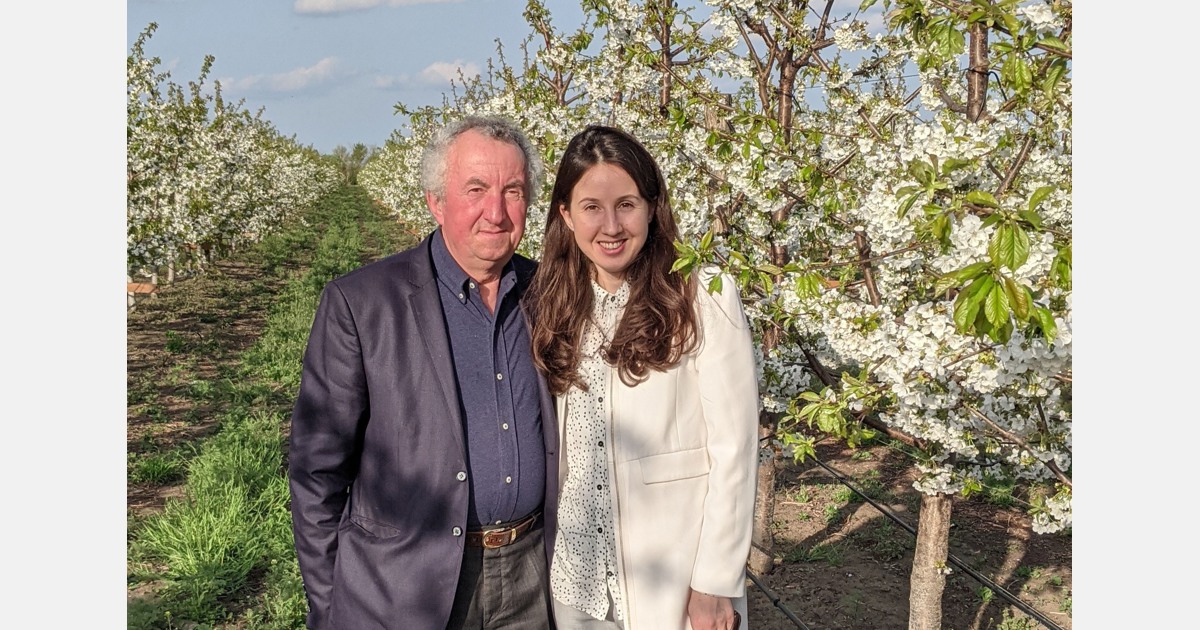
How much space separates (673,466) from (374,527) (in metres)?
0.74

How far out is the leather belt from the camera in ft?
6.94

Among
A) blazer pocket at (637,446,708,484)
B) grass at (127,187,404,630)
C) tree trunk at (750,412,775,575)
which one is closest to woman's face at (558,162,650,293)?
blazer pocket at (637,446,708,484)

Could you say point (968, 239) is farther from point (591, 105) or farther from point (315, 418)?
point (591, 105)

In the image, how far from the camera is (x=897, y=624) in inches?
182

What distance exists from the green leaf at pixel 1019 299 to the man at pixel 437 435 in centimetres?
113

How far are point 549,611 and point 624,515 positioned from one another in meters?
0.34

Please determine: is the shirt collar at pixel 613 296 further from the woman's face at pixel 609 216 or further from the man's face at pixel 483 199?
the man's face at pixel 483 199

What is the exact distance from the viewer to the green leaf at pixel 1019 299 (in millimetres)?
1307

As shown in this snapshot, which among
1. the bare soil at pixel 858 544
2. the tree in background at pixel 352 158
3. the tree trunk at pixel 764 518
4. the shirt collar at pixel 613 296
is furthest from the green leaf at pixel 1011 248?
the tree in background at pixel 352 158

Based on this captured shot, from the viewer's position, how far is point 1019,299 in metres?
1.32

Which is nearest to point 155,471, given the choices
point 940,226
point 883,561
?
point 883,561

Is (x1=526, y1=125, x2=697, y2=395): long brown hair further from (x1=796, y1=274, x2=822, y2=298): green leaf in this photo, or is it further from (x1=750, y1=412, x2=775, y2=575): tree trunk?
(x1=750, y1=412, x2=775, y2=575): tree trunk

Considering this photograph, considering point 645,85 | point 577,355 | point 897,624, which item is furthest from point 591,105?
point 577,355

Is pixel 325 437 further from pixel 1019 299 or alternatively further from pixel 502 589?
pixel 1019 299
